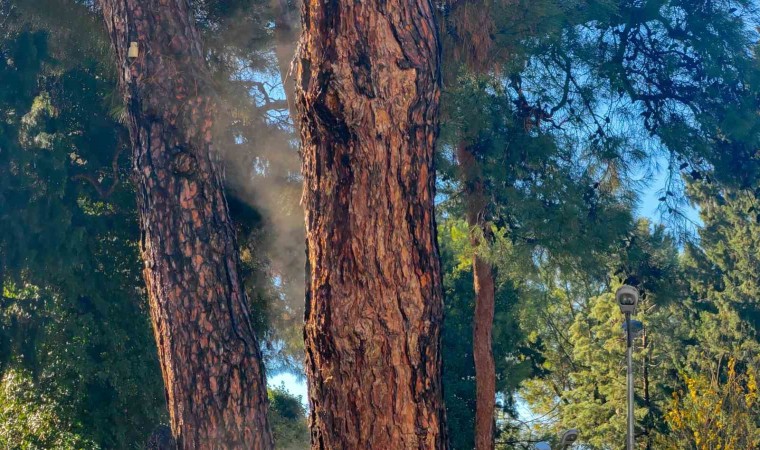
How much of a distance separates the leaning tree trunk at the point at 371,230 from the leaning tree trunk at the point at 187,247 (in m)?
2.45

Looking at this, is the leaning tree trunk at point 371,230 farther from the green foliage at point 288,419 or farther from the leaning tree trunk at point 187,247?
the green foliage at point 288,419

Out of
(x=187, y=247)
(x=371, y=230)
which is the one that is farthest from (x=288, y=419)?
(x=371, y=230)

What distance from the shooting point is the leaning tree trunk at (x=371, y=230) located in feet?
13.2

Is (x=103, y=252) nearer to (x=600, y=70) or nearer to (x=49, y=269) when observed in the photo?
(x=49, y=269)

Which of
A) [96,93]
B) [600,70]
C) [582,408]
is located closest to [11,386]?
[96,93]

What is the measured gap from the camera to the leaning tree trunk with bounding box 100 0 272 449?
6.50 m

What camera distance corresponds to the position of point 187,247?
6.62 metres

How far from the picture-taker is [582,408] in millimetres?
32000

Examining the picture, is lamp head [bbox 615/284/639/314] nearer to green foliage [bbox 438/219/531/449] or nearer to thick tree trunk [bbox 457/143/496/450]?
thick tree trunk [bbox 457/143/496/450]

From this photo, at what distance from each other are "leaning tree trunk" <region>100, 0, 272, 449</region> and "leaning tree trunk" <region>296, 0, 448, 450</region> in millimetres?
2446

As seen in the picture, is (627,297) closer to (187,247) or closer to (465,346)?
(187,247)

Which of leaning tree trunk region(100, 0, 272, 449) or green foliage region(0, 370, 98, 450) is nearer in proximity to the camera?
A: leaning tree trunk region(100, 0, 272, 449)

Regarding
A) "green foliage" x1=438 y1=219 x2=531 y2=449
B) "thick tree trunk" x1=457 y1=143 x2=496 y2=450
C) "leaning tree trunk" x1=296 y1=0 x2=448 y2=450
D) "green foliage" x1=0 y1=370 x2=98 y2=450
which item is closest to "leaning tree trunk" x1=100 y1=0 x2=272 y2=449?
"leaning tree trunk" x1=296 y1=0 x2=448 y2=450

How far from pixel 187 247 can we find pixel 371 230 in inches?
112
